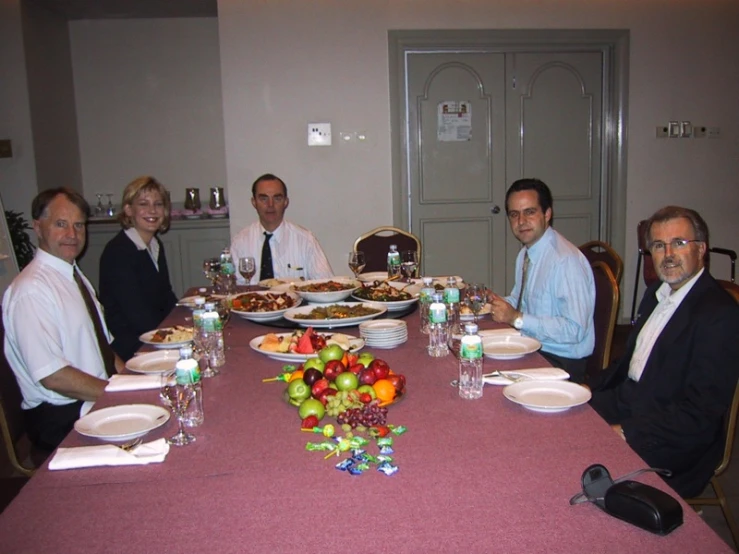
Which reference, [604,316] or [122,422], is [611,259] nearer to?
[604,316]

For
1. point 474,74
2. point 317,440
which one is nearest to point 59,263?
point 317,440

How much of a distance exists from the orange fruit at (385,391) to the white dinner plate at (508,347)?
46 centimetres

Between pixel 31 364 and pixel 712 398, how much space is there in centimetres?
197

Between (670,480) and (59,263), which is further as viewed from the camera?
(59,263)

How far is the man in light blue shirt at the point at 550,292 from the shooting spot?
247cm

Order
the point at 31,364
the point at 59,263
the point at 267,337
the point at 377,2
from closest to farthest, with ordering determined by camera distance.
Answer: the point at 31,364
the point at 267,337
the point at 59,263
the point at 377,2

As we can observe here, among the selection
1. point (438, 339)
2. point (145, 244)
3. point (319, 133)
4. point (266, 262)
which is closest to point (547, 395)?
point (438, 339)

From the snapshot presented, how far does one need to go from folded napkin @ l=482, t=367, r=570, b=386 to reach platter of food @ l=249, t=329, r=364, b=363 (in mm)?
482

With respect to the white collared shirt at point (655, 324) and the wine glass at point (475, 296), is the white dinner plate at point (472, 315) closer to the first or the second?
the wine glass at point (475, 296)

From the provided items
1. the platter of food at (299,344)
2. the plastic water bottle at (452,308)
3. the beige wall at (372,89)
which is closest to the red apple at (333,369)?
the platter of food at (299,344)

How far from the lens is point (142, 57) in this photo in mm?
5965

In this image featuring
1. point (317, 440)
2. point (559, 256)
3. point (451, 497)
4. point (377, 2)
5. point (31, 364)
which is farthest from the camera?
point (377, 2)

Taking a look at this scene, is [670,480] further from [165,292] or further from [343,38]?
[343,38]

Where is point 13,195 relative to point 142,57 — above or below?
below
